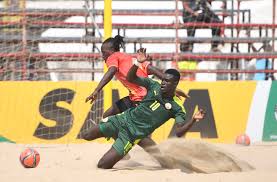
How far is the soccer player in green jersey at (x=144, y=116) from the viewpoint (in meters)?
6.33

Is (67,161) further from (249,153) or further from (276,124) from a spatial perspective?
(276,124)

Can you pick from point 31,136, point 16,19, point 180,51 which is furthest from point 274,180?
point 16,19

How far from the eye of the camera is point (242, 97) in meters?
10.5

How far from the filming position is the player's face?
6219 millimetres

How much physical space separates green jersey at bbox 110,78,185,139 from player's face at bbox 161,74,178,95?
0.10 meters

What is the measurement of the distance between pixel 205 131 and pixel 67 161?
355 centimetres

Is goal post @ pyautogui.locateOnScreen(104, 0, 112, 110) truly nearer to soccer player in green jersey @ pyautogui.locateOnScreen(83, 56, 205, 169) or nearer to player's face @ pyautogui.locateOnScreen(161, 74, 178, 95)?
soccer player in green jersey @ pyautogui.locateOnScreen(83, 56, 205, 169)

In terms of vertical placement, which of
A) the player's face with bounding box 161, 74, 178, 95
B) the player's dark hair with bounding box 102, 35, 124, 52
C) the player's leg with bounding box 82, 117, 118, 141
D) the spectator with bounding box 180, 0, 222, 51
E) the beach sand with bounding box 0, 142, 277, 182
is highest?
the spectator with bounding box 180, 0, 222, 51

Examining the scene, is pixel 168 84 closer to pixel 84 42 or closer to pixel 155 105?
pixel 155 105

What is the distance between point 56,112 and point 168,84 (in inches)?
174

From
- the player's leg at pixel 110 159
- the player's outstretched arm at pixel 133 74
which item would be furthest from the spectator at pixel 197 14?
the player's leg at pixel 110 159

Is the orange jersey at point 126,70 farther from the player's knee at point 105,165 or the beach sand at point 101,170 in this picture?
the player's knee at point 105,165

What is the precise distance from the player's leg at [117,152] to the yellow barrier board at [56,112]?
12.2ft

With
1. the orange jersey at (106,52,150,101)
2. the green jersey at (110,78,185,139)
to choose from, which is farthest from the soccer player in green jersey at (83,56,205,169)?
the orange jersey at (106,52,150,101)
